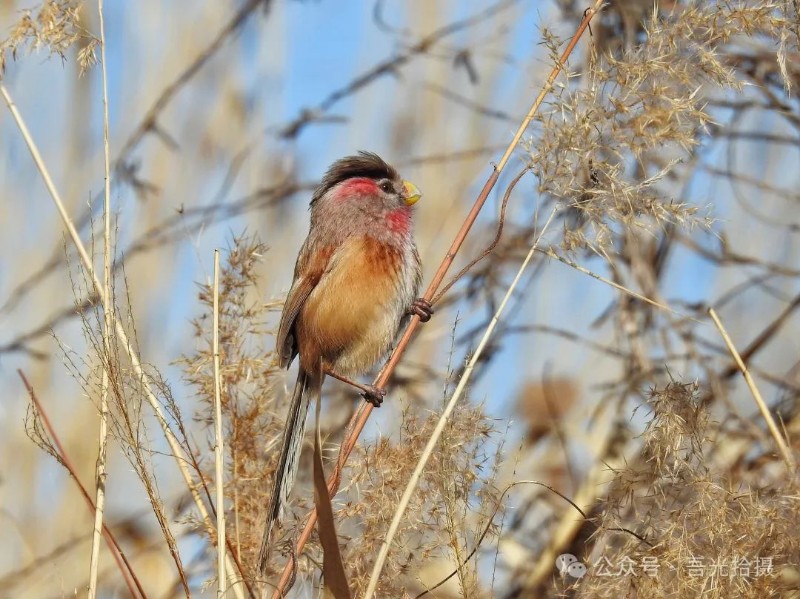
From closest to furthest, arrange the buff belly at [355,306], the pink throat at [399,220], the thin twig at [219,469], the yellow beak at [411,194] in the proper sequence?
the thin twig at [219,469] < the buff belly at [355,306] < the pink throat at [399,220] < the yellow beak at [411,194]

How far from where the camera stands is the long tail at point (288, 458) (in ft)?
8.51

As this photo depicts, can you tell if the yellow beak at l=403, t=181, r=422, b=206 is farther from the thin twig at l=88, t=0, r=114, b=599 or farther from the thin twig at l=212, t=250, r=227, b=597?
the thin twig at l=88, t=0, r=114, b=599

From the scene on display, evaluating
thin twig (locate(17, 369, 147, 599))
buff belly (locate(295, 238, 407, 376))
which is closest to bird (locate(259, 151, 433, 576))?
buff belly (locate(295, 238, 407, 376))

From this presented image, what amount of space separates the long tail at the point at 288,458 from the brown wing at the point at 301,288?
0.21 metres

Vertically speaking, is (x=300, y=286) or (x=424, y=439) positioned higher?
(x=300, y=286)

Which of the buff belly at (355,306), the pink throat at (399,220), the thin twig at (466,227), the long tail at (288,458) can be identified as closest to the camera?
the thin twig at (466,227)

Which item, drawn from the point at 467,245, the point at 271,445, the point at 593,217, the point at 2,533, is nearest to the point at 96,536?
the point at 271,445

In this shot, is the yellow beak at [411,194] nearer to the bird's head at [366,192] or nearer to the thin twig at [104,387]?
the bird's head at [366,192]

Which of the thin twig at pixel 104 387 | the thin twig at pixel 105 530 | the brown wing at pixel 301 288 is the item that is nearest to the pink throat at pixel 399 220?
the brown wing at pixel 301 288

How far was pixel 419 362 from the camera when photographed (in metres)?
4.42

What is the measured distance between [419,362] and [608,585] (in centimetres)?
208

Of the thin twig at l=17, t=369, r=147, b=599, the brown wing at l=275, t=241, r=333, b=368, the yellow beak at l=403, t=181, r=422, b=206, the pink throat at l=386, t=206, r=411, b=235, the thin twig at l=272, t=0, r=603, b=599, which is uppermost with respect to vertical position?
the yellow beak at l=403, t=181, r=422, b=206

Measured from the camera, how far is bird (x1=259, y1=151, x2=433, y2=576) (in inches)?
137

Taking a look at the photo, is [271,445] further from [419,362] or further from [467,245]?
[467,245]
